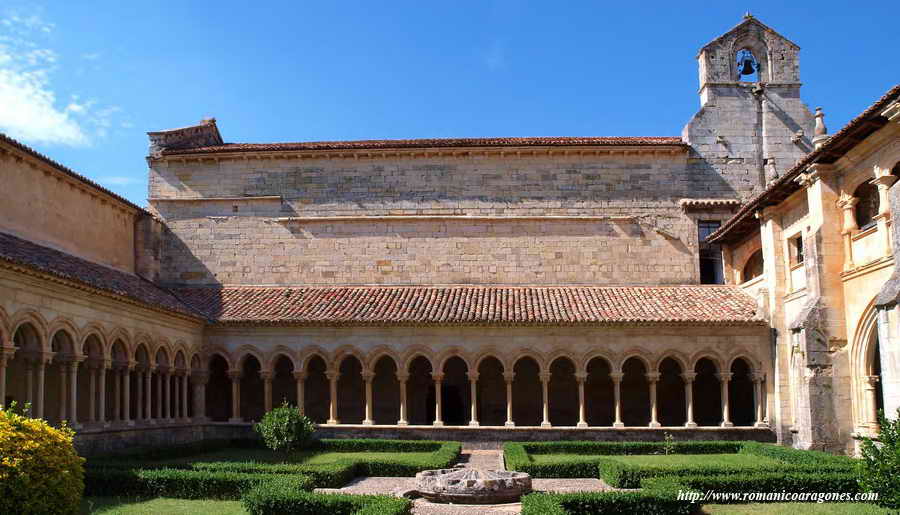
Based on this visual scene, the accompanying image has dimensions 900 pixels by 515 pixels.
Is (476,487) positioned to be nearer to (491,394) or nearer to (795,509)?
(795,509)

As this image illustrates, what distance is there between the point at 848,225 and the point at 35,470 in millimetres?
16163

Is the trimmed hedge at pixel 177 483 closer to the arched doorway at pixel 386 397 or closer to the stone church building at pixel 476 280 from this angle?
the stone church building at pixel 476 280

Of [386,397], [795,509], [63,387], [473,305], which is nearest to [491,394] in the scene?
[386,397]

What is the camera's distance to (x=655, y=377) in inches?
926

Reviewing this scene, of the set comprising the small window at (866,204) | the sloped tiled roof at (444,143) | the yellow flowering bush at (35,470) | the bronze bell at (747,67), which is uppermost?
the bronze bell at (747,67)

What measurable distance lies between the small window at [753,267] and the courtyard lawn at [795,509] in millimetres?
12774

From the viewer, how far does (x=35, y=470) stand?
939cm

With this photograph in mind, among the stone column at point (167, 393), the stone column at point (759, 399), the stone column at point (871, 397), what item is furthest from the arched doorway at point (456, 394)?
the stone column at point (871, 397)

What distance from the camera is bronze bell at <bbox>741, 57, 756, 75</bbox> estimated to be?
2853 centimetres

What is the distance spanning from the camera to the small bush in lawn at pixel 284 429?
19.3m

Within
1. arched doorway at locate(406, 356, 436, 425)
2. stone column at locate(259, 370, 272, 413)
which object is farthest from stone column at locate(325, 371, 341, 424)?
arched doorway at locate(406, 356, 436, 425)

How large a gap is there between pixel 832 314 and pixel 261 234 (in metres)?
17.6

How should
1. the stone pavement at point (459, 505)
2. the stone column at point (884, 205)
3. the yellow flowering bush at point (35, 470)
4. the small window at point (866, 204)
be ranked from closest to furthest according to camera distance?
1. the yellow flowering bush at point (35, 470)
2. the stone pavement at point (459, 505)
3. the stone column at point (884, 205)
4. the small window at point (866, 204)

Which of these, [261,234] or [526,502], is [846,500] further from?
[261,234]
